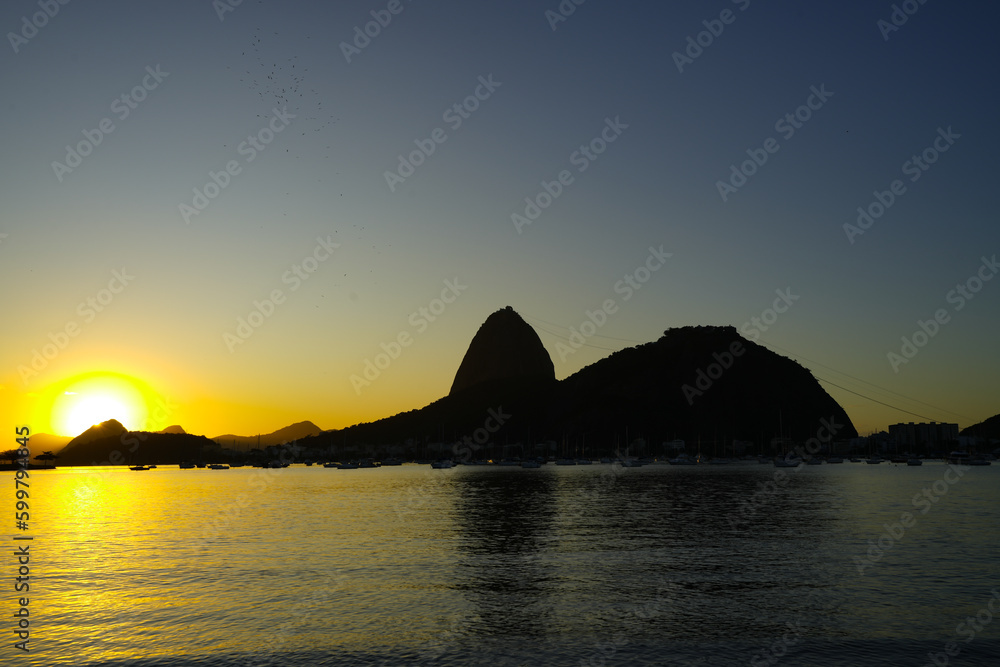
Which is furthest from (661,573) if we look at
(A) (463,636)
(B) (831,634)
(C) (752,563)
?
(A) (463,636)

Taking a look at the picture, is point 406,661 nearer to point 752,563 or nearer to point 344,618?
point 344,618

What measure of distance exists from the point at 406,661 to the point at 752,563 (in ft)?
93.5

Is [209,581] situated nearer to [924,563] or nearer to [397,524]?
[397,524]

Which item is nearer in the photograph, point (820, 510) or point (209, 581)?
point (209, 581)

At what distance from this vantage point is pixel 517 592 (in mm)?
36906

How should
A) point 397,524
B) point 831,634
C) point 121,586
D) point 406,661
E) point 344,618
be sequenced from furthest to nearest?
1. point 397,524
2. point 121,586
3. point 344,618
4. point 831,634
5. point 406,661

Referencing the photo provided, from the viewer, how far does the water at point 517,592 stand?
27.1 m

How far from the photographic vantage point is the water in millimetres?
27125

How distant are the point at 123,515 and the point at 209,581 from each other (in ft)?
197

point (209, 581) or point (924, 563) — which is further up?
point (209, 581)

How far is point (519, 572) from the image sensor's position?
140 feet

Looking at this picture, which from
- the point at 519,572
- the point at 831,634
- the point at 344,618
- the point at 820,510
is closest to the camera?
the point at 831,634

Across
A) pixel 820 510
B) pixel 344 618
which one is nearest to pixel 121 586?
pixel 344 618

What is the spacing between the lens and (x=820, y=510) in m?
81.4
